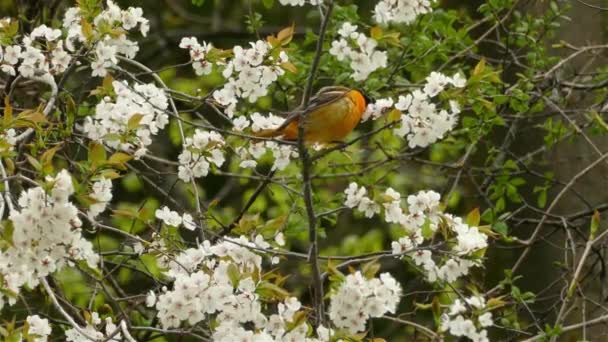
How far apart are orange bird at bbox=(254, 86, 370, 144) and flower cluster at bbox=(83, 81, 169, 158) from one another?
1.54 ft

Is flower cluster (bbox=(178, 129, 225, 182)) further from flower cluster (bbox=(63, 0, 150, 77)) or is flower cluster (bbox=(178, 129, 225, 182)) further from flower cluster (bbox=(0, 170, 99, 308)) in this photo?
flower cluster (bbox=(0, 170, 99, 308))

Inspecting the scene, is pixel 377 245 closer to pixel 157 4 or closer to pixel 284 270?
pixel 284 270

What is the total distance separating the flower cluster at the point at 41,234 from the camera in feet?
9.76

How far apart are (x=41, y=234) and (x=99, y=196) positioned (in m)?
0.33

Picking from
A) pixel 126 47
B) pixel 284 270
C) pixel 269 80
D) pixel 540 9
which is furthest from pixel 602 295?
pixel 284 270

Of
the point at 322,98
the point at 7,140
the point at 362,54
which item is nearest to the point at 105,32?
the point at 7,140

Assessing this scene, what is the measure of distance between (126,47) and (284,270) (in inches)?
156

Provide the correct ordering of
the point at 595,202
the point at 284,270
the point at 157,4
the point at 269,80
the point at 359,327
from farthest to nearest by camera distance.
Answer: the point at 157,4 → the point at 284,270 → the point at 595,202 → the point at 269,80 → the point at 359,327

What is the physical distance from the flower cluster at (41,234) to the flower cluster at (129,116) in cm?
66

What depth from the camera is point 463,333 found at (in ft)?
11.2

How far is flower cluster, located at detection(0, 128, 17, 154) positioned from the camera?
11.3 ft

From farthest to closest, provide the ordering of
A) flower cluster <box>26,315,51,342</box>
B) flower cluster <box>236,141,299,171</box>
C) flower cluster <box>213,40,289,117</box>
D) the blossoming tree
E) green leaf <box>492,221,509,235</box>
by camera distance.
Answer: green leaf <box>492,221,509,235</box>, flower cluster <box>236,141,299,171</box>, flower cluster <box>213,40,289,117</box>, flower cluster <box>26,315,51,342</box>, the blossoming tree

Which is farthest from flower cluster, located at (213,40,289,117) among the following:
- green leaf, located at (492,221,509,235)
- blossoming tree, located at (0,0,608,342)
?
green leaf, located at (492,221,509,235)

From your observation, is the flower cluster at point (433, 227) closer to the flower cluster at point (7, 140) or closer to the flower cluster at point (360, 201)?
the flower cluster at point (360, 201)
